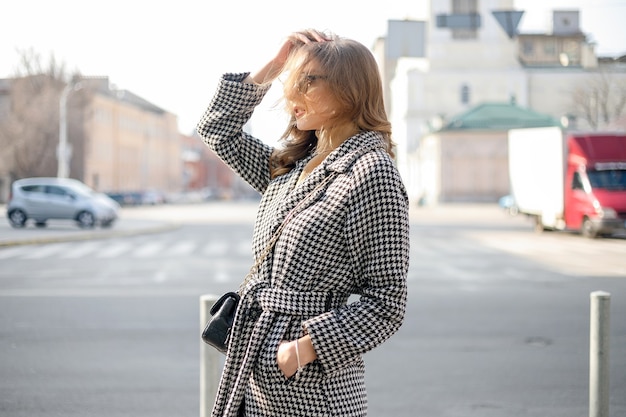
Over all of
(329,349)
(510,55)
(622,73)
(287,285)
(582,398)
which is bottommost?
(582,398)

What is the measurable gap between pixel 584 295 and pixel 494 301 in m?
1.49

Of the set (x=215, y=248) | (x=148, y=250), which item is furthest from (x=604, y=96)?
(x=148, y=250)

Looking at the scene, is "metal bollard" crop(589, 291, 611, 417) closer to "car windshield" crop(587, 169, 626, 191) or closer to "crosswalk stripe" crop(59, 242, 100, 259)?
"crosswalk stripe" crop(59, 242, 100, 259)

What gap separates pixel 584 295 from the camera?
39.7ft

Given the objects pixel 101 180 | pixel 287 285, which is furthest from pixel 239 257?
pixel 101 180

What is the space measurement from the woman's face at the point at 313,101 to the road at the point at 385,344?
3867 mm

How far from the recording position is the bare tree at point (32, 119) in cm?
5994

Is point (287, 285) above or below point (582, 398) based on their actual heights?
above

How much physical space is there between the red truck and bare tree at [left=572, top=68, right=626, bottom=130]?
23.6 metres

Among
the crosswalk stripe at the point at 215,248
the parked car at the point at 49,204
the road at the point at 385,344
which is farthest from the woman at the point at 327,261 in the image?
the parked car at the point at 49,204

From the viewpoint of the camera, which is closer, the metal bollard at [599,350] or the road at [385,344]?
the metal bollard at [599,350]

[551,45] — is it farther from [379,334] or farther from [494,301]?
[379,334]

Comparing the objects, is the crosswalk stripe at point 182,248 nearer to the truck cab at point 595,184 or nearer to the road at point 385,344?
the road at point 385,344

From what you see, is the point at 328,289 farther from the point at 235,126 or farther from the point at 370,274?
the point at 235,126
